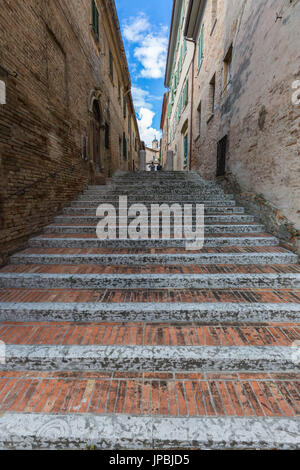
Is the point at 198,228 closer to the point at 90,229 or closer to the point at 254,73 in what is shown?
the point at 90,229

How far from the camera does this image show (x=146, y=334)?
2.36 m

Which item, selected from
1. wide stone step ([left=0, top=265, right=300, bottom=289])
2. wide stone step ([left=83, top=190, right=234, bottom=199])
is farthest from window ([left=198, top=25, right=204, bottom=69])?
wide stone step ([left=0, top=265, right=300, bottom=289])

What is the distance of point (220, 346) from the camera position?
7.09 feet

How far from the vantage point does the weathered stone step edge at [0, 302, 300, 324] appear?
2543 millimetres

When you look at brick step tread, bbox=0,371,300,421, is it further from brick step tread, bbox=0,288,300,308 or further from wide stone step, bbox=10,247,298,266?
wide stone step, bbox=10,247,298,266

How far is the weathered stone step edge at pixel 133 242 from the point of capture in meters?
4.08

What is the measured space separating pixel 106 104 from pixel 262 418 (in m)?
11.7

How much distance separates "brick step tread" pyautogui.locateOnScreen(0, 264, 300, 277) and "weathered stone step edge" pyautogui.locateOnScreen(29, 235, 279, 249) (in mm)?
637

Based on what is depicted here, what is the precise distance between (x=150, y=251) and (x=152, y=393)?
2340mm

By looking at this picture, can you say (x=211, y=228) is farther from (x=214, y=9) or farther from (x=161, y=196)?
(x=214, y=9)

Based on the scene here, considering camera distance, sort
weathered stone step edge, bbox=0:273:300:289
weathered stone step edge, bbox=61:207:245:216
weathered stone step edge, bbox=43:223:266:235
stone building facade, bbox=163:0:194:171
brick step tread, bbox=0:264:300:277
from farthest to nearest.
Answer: stone building facade, bbox=163:0:194:171
weathered stone step edge, bbox=61:207:245:216
weathered stone step edge, bbox=43:223:266:235
brick step tread, bbox=0:264:300:277
weathered stone step edge, bbox=0:273:300:289

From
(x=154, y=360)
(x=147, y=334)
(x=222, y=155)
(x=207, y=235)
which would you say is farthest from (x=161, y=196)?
(x=154, y=360)

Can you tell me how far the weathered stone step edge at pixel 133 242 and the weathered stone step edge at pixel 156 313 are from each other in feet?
5.32

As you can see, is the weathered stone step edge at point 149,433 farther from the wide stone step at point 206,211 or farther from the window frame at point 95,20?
the window frame at point 95,20
